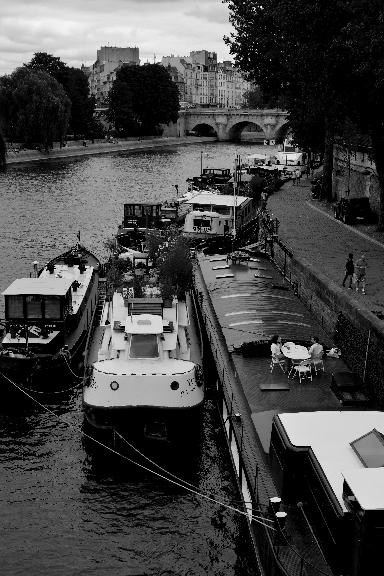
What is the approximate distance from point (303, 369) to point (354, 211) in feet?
79.1

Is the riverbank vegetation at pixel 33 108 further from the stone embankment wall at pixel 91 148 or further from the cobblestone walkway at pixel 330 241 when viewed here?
the cobblestone walkway at pixel 330 241

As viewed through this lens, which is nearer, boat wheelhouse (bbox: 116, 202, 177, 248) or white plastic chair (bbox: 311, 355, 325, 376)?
white plastic chair (bbox: 311, 355, 325, 376)

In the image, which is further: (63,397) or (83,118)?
(83,118)

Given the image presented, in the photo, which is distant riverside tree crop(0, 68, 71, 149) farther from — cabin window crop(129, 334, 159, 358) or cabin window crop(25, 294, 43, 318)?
cabin window crop(129, 334, 159, 358)

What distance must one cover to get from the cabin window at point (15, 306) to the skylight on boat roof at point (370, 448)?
1386 centimetres

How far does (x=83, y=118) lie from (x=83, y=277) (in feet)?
308

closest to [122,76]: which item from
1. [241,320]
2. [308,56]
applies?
[308,56]

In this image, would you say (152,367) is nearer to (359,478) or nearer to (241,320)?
(241,320)

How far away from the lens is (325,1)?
1206 inches

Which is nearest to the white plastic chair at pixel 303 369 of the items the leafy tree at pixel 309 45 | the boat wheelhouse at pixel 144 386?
the boat wheelhouse at pixel 144 386

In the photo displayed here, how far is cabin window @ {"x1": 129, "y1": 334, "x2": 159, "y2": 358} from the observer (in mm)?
20078

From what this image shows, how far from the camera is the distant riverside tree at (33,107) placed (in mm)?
91000

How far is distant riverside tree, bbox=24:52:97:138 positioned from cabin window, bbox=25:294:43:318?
324 ft

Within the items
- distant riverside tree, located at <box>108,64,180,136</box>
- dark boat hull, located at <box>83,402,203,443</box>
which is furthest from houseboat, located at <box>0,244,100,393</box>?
distant riverside tree, located at <box>108,64,180,136</box>
